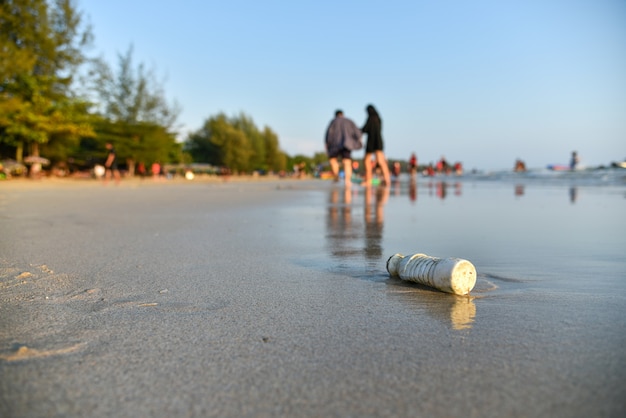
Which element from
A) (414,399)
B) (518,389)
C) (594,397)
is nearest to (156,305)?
(414,399)

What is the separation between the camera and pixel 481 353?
1.46 metres

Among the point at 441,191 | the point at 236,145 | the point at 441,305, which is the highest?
the point at 236,145

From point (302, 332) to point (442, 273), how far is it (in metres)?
0.79

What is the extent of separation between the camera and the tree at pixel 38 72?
25.4m

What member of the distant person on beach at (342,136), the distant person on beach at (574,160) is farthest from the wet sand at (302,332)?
the distant person on beach at (574,160)

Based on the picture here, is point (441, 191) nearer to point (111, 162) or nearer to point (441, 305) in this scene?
point (441, 305)

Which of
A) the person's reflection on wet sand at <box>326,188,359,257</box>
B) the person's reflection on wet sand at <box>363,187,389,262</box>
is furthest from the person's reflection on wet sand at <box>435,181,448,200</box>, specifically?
the person's reflection on wet sand at <box>326,188,359,257</box>

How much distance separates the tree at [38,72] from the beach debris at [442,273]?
25994 millimetres

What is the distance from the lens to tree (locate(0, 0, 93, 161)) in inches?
1001

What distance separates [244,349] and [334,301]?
0.66m

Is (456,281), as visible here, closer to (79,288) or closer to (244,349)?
(244,349)

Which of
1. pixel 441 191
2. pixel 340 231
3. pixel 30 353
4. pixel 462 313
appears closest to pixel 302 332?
pixel 462 313

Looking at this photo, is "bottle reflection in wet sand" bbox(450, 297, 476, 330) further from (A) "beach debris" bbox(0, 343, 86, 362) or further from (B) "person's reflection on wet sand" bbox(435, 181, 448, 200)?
(B) "person's reflection on wet sand" bbox(435, 181, 448, 200)

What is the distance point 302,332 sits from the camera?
5.48ft
